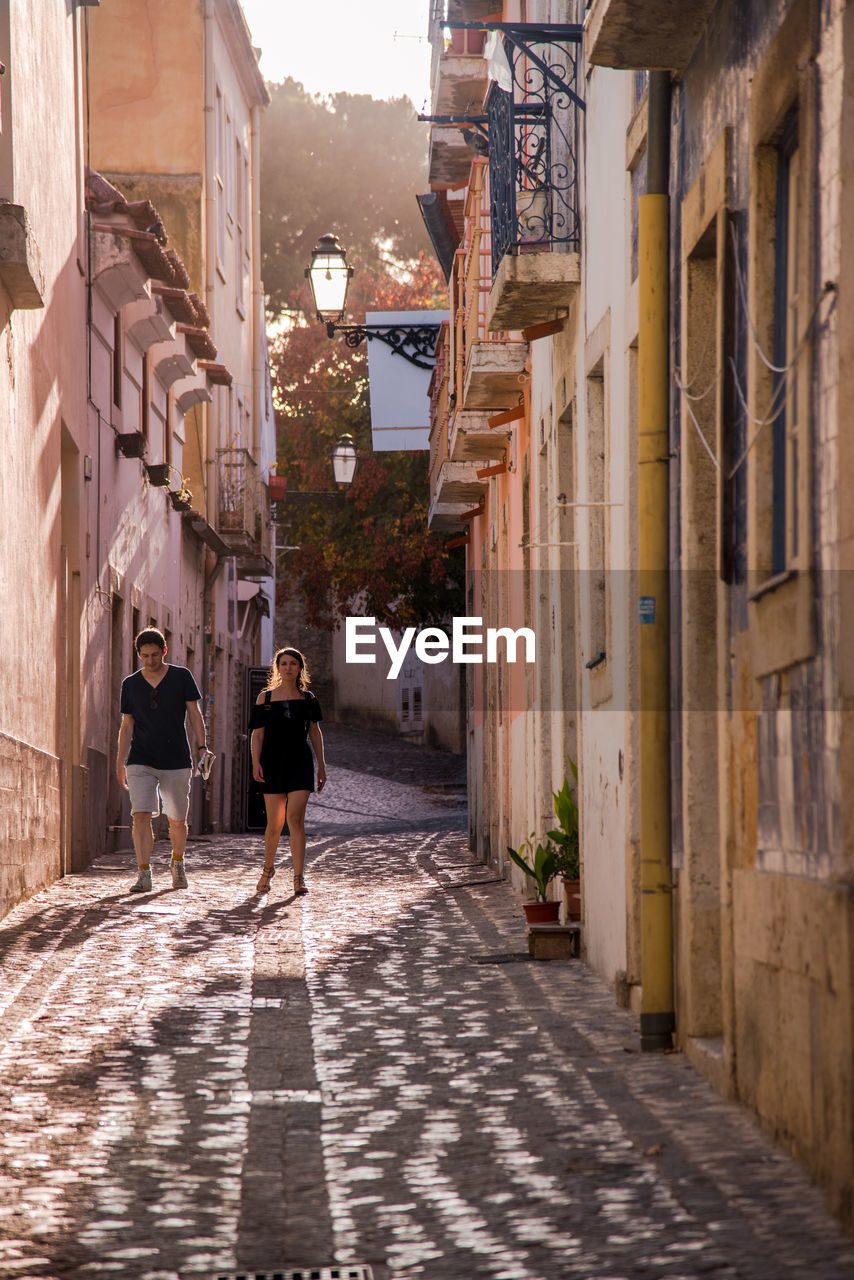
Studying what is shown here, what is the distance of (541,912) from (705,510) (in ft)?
13.7

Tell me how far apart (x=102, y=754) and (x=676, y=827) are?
34.9 ft

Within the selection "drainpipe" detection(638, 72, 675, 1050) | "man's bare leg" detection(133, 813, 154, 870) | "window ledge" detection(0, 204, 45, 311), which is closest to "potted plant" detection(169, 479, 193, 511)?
"man's bare leg" detection(133, 813, 154, 870)

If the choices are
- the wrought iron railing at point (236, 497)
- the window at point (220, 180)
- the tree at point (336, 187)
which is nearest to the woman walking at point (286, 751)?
the wrought iron railing at point (236, 497)

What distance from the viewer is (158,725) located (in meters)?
13.4

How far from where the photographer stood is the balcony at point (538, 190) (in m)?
11.3

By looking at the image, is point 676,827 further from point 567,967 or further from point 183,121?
point 183,121

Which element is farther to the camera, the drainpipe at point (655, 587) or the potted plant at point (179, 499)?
the potted plant at point (179, 499)

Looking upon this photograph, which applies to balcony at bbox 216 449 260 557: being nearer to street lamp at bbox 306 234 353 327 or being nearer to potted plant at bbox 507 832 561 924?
street lamp at bbox 306 234 353 327

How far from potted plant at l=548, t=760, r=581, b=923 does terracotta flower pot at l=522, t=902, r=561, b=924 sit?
0.56 ft

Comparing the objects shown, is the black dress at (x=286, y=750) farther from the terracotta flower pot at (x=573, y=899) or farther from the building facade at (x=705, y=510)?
the terracotta flower pot at (x=573, y=899)

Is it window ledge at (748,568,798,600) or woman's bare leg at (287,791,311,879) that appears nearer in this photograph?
window ledge at (748,568,798,600)

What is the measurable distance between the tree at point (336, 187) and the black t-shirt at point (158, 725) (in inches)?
1348

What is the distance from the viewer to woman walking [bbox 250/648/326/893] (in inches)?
540

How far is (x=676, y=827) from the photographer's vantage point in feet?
24.5
